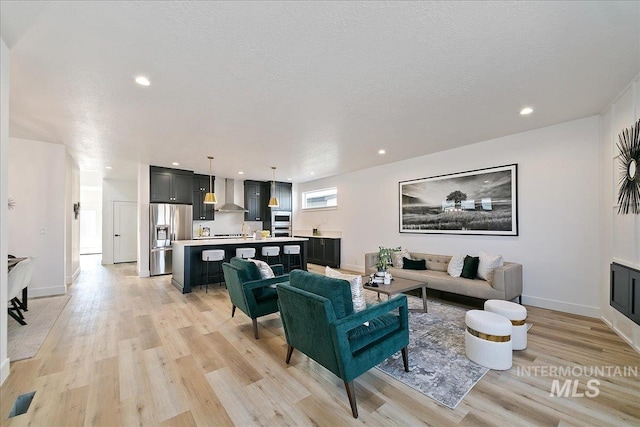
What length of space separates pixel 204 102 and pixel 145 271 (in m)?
5.27

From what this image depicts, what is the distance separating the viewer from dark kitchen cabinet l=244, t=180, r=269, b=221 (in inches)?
342

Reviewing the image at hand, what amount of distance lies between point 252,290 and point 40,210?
4622 mm

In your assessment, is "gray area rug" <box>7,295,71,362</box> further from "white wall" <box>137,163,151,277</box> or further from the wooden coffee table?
the wooden coffee table

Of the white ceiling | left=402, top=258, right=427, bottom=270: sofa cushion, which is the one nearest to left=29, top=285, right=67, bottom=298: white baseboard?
the white ceiling

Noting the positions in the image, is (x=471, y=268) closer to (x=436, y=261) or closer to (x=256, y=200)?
(x=436, y=261)

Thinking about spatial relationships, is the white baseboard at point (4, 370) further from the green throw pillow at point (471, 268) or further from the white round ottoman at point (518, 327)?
the green throw pillow at point (471, 268)

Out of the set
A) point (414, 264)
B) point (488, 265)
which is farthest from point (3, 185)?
point (488, 265)

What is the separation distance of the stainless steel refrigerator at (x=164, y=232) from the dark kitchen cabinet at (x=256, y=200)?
2.10 meters

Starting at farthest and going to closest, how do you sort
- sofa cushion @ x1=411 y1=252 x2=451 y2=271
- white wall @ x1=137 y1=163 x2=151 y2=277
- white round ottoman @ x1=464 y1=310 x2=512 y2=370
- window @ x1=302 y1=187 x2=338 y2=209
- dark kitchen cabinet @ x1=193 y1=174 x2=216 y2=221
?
window @ x1=302 y1=187 x2=338 y2=209 → dark kitchen cabinet @ x1=193 y1=174 x2=216 y2=221 → white wall @ x1=137 y1=163 x2=151 y2=277 → sofa cushion @ x1=411 y1=252 x2=451 y2=271 → white round ottoman @ x1=464 y1=310 x2=512 y2=370

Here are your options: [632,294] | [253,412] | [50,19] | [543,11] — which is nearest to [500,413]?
[253,412]

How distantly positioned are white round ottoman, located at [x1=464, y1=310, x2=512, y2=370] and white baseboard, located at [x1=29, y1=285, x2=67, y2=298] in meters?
6.72

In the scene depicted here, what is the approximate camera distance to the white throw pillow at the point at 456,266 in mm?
4389

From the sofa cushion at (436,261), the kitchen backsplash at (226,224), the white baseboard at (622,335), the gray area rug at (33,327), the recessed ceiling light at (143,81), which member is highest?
the recessed ceiling light at (143,81)

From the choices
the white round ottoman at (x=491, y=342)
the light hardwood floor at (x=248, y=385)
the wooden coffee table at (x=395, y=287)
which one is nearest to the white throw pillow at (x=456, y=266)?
the wooden coffee table at (x=395, y=287)
